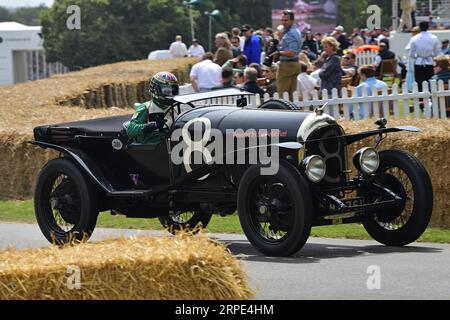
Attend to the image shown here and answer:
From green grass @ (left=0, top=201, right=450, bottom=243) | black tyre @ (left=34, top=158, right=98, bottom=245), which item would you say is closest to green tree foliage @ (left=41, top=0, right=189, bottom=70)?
green grass @ (left=0, top=201, right=450, bottom=243)

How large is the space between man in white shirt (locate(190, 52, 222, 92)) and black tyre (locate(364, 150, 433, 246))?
928 centimetres

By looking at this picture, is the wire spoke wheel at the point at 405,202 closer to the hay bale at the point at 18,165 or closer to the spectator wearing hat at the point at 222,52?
the hay bale at the point at 18,165

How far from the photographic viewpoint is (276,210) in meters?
10.4

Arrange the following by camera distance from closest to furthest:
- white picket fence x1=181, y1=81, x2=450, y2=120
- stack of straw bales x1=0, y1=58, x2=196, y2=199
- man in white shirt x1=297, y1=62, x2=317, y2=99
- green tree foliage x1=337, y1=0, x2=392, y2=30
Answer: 1. stack of straw bales x1=0, y1=58, x2=196, y2=199
2. white picket fence x1=181, y1=81, x2=450, y2=120
3. man in white shirt x1=297, y1=62, x2=317, y2=99
4. green tree foliage x1=337, y1=0, x2=392, y2=30

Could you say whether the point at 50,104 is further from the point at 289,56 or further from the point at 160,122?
the point at 160,122

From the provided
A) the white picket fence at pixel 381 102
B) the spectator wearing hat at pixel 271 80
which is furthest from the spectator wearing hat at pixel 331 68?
the spectator wearing hat at pixel 271 80

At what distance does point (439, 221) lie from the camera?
41.1 ft

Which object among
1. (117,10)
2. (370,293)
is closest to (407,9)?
(370,293)

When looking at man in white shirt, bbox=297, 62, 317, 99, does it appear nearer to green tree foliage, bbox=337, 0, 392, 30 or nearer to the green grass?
the green grass

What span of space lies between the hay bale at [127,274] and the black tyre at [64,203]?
399cm

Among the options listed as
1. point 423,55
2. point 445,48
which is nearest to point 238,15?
point 445,48

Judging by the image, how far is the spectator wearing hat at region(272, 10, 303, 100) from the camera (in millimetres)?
18188

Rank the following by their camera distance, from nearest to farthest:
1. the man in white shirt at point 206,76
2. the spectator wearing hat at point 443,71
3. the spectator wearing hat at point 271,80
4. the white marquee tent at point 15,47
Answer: the spectator wearing hat at point 443,71, the spectator wearing hat at point 271,80, the man in white shirt at point 206,76, the white marquee tent at point 15,47

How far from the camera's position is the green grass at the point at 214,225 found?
39.4 ft
